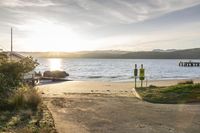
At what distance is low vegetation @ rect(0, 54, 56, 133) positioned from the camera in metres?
8.30

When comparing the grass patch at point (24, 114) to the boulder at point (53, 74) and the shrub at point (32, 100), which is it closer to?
the shrub at point (32, 100)

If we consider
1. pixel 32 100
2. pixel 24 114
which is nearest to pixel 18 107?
pixel 32 100

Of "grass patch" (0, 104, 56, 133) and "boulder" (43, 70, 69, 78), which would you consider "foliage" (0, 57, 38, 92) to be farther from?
"boulder" (43, 70, 69, 78)

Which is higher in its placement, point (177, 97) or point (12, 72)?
point (12, 72)

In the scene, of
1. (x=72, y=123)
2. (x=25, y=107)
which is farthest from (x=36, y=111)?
(x=72, y=123)

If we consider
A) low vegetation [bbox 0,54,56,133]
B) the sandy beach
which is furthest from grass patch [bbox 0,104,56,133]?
the sandy beach

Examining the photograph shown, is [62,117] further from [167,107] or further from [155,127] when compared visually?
[167,107]

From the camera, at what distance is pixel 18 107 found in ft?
Answer: 35.8

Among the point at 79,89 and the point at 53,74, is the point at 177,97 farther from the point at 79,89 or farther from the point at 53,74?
the point at 53,74

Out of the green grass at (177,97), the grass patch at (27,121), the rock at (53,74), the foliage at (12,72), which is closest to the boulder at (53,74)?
the rock at (53,74)

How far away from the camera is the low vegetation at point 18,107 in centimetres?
830

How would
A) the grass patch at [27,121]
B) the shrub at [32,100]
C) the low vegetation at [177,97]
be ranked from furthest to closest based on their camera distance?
the low vegetation at [177,97]
the shrub at [32,100]
the grass patch at [27,121]

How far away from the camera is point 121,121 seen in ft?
32.2

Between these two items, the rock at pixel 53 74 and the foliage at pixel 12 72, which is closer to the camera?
the foliage at pixel 12 72
